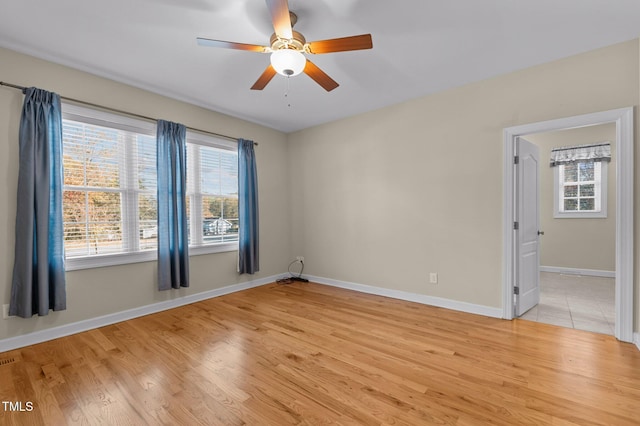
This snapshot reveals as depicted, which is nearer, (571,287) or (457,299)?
(457,299)

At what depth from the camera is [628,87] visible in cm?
255

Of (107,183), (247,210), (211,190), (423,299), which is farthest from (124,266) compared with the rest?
(423,299)

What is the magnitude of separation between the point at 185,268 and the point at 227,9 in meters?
2.93

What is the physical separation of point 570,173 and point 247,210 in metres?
6.09

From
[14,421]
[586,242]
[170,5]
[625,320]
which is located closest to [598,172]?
[586,242]

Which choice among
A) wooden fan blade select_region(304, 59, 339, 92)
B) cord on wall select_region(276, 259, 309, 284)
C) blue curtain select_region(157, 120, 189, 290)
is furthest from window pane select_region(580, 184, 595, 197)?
blue curtain select_region(157, 120, 189, 290)

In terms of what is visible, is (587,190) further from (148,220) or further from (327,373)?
(148,220)

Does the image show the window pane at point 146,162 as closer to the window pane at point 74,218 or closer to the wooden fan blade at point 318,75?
the window pane at point 74,218

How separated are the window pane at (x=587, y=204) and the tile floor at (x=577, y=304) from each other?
130cm

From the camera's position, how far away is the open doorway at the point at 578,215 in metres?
5.11

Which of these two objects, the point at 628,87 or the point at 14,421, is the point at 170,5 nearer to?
the point at 14,421

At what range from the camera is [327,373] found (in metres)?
2.14

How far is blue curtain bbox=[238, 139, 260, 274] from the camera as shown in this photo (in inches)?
176

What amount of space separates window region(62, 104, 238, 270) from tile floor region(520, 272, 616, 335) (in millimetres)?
4397
